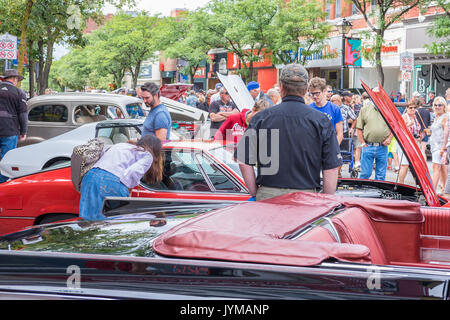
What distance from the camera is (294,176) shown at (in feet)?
13.7

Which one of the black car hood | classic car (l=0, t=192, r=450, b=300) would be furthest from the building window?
classic car (l=0, t=192, r=450, b=300)

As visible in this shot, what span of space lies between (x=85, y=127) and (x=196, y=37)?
102 feet

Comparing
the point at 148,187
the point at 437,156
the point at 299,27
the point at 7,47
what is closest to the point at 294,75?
the point at 148,187

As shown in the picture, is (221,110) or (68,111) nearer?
(221,110)

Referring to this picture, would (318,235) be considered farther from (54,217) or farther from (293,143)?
(54,217)

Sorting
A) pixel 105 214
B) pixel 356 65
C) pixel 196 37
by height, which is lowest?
pixel 105 214

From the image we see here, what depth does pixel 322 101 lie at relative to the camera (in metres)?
8.26

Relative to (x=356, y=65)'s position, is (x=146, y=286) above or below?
below

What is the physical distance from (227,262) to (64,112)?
10.3 m

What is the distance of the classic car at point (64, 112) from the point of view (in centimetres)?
1157
